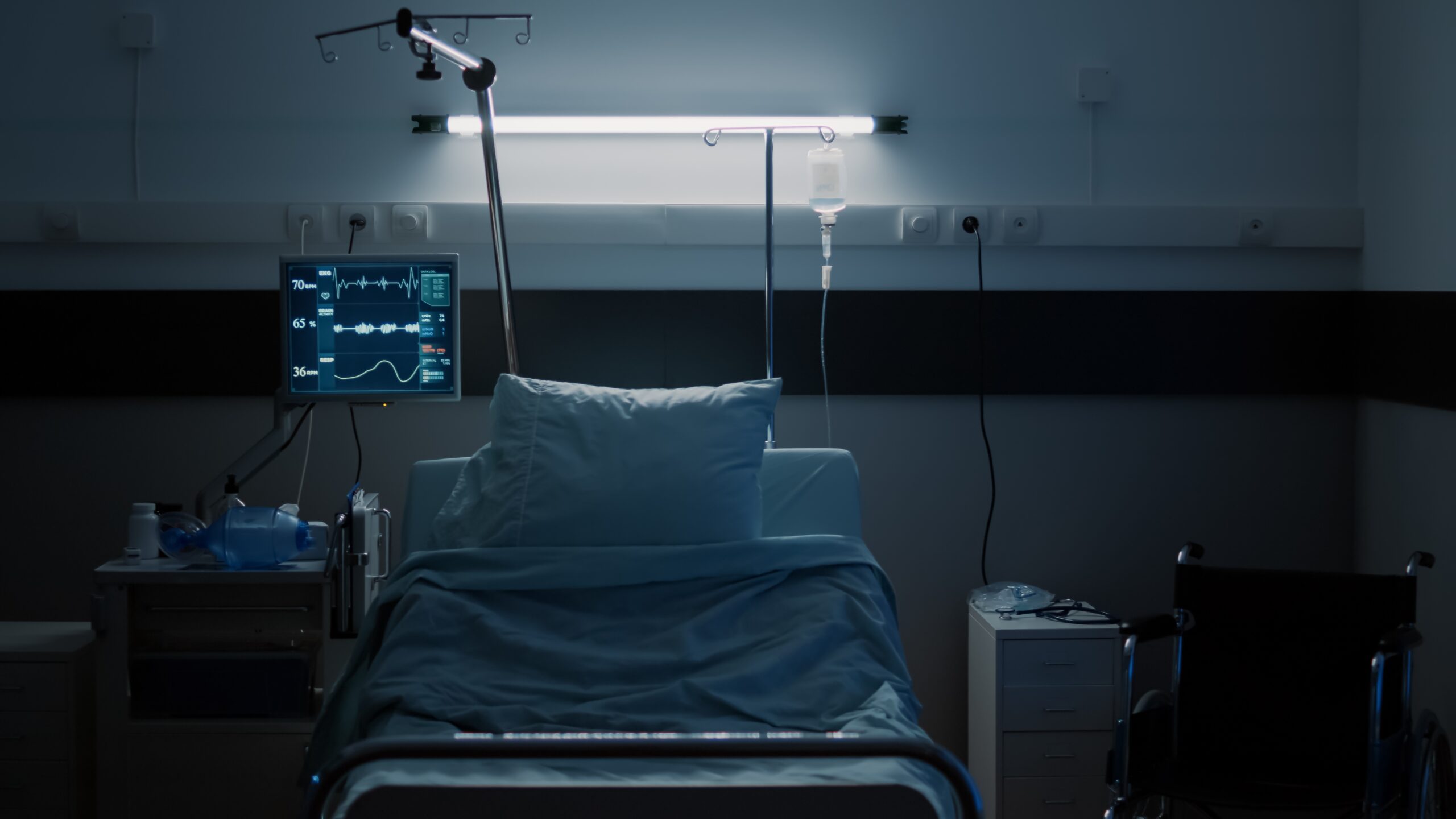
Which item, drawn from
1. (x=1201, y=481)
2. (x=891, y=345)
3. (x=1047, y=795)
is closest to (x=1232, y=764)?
(x=1047, y=795)

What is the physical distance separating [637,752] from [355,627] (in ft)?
4.13

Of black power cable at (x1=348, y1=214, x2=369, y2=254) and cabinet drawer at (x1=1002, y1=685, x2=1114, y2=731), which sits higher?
black power cable at (x1=348, y1=214, x2=369, y2=254)

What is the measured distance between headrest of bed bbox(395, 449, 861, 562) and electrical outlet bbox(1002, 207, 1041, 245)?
2.91 ft

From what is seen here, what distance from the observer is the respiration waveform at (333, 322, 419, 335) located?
242cm

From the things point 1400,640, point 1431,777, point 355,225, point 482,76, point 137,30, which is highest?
point 137,30

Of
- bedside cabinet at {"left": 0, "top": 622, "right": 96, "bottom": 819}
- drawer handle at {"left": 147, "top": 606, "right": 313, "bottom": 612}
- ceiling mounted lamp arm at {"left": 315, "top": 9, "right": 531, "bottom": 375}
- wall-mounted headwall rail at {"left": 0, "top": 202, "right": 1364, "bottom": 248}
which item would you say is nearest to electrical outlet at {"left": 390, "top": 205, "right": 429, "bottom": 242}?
wall-mounted headwall rail at {"left": 0, "top": 202, "right": 1364, "bottom": 248}

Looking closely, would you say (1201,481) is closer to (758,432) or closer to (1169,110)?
(1169,110)

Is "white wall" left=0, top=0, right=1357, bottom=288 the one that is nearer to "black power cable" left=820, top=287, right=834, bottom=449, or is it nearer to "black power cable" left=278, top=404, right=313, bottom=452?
"black power cable" left=820, top=287, right=834, bottom=449

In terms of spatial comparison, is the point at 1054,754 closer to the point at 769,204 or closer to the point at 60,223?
the point at 769,204

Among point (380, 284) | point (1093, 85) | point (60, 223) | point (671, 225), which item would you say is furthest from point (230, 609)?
point (1093, 85)

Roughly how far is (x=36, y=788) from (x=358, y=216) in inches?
58.3

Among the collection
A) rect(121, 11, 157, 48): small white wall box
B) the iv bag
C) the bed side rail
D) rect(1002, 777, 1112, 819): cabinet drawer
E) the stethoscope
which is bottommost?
rect(1002, 777, 1112, 819): cabinet drawer

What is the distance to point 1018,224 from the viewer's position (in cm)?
281

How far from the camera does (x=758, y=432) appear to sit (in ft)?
7.10
